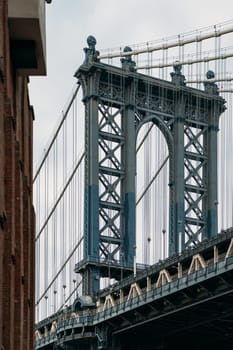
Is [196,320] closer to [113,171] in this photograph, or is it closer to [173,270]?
[173,270]

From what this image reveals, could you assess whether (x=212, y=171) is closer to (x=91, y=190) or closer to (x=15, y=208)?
(x=91, y=190)

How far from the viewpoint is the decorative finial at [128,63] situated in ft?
303

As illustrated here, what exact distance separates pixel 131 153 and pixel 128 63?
590 centimetres

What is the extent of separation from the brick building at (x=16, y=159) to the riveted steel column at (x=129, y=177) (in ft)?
184

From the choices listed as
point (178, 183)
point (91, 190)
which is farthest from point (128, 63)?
point (91, 190)

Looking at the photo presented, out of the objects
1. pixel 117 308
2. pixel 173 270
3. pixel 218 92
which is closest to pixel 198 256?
pixel 173 270

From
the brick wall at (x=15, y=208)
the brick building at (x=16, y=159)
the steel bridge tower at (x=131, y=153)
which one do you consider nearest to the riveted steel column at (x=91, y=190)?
the steel bridge tower at (x=131, y=153)

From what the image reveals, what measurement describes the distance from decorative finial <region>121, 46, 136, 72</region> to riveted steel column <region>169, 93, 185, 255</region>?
13.9ft

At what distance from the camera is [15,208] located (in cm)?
2772

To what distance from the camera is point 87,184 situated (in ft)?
297

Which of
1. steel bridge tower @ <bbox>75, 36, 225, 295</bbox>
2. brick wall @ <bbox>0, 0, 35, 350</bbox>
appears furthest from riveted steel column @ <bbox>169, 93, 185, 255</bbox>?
brick wall @ <bbox>0, 0, 35, 350</bbox>

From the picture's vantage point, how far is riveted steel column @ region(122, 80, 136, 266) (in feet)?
293

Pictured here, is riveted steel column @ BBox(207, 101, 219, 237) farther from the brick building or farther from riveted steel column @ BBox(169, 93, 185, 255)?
the brick building

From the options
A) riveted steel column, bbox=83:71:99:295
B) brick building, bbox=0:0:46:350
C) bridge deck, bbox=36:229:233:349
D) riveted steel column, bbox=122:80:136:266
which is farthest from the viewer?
riveted steel column, bbox=122:80:136:266
